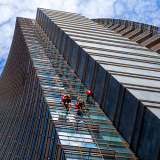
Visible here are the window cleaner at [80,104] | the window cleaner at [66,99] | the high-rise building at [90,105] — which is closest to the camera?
the high-rise building at [90,105]

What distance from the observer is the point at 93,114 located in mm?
27281

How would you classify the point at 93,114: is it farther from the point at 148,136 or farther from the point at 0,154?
the point at 0,154

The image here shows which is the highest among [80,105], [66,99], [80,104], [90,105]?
→ [66,99]

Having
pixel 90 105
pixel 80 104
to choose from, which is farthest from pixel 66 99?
pixel 90 105

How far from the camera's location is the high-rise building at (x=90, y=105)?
21.2 meters

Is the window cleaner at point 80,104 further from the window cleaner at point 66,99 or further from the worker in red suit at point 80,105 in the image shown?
the window cleaner at point 66,99

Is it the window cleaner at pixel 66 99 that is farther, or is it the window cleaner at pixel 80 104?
the window cleaner at pixel 66 99

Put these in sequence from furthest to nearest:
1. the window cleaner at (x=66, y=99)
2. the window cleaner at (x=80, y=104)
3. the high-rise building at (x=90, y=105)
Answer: the window cleaner at (x=66, y=99) → the window cleaner at (x=80, y=104) → the high-rise building at (x=90, y=105)

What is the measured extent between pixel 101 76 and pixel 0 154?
2731 centimetres

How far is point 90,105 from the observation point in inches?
1156

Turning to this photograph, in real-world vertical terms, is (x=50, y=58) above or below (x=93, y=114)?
above

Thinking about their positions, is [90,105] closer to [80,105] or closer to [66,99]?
[80,105]

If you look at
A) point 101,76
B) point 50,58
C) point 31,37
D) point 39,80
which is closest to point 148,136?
point 101,76

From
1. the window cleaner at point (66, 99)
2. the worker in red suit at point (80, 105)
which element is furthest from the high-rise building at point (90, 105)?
the window cleaner at point (66, 99)
